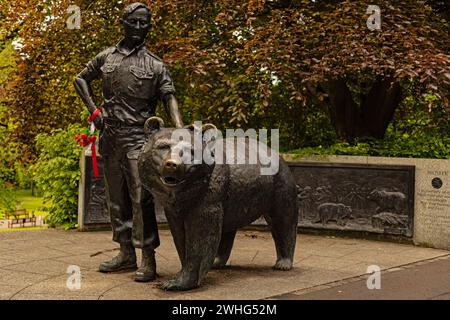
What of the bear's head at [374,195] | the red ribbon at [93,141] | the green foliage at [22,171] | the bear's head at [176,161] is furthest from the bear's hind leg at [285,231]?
the green foliage at [22,171]

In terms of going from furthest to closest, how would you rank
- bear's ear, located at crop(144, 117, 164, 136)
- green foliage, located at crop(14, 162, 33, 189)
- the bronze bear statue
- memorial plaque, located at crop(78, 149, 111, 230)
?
green foliage, located at crop(14, 162, 33, 189) → memorial plaque, located at crop(78, 149, 111, 230) → bear's ear, located at crop(144, 117, 164, 136) → the bronze bear statue

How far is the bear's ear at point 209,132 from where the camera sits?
5.11 metres

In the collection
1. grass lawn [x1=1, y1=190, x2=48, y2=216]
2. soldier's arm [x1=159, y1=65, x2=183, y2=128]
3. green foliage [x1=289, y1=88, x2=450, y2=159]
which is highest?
soldier's arm [x1=159, y1=65, x2=183, y2=128]

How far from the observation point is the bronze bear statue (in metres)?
4.95

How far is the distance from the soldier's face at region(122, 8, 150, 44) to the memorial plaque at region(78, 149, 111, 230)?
413cm

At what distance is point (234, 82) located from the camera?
9.38m

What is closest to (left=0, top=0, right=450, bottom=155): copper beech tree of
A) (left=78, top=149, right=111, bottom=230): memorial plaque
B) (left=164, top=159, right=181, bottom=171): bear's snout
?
(left=78, top=149, right=111, bottom=230): memorial plaque

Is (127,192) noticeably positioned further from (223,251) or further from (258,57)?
(258,57)

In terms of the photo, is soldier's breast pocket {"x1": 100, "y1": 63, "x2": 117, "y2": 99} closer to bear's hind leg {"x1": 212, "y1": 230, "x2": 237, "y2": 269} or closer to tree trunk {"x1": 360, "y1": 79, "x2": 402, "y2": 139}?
bear's hind leg {"x1": 212, "y1": 230, "x2": 237, "y2": 269}

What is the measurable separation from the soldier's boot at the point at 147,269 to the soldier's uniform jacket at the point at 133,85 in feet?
4.31

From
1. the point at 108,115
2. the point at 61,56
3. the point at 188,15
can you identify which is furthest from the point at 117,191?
the point at 61,56

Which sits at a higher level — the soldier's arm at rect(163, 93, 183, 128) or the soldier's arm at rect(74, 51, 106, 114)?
the soldier's arm at rect(74, 51, 106, 114)

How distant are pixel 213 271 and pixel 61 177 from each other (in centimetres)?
454

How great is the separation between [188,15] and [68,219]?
171 inches
